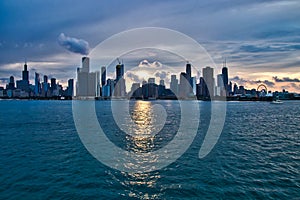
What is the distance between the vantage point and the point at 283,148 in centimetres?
3706

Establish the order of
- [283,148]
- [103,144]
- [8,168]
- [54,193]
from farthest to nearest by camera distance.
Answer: [103,144], [283,148], [8,168], [54,193]

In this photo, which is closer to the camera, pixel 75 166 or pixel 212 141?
pixel 75 166

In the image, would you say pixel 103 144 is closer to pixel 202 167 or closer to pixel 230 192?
pixel 202 167

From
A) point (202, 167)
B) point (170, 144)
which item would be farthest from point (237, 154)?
point (170, 144)

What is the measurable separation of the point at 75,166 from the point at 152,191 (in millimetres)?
11339

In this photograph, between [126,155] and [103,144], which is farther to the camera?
[103,144]

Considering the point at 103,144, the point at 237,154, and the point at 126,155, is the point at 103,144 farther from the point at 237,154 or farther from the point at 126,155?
the point at 237,154

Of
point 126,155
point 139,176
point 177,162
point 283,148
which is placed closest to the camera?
point 139,176

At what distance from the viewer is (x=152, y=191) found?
66.7 feet

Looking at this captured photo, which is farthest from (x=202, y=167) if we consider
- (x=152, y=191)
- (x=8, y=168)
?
(x=8, y=168)

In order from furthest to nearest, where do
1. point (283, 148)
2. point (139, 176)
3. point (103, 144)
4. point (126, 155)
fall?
point (103, 144), point (283, 148), point (126, 155), point (139, 176)

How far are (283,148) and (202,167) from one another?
723 inches

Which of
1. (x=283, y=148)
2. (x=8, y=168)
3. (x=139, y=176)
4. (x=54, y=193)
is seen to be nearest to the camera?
(x=54, y=193)

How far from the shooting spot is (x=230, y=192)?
65.6 ft
